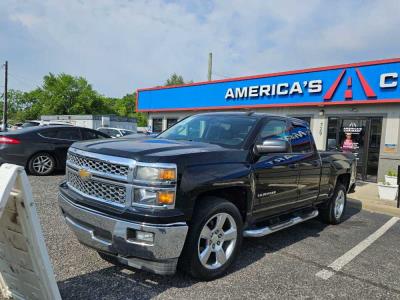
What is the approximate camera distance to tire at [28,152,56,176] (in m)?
9.12

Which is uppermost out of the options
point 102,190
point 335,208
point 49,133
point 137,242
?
point 49,133

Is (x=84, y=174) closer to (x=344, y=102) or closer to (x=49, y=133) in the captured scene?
(x=49, y=133)

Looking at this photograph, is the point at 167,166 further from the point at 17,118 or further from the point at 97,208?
the point at 17,118

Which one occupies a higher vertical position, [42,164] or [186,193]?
[186,193]

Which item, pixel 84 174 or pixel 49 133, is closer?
pixel 84 174

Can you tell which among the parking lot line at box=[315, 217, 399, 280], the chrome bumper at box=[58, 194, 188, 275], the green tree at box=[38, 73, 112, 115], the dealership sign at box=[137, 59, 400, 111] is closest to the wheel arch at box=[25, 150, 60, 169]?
the chrome bumper at box=[58, 194, 188, 275]

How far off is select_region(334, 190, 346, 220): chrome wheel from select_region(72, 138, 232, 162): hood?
345cm

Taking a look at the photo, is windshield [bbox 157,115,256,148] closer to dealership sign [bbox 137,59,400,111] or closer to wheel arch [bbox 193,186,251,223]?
wheel arch [bbox 193,186,251,223]

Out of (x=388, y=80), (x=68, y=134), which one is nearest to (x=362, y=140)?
(x=388, y=80)

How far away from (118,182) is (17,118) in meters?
81.6

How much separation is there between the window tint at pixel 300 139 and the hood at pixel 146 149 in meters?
1.59

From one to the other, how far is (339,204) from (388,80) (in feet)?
20.5

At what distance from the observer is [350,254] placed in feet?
15.8

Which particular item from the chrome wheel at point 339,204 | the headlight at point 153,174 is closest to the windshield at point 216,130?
the headlight at point 153,174
